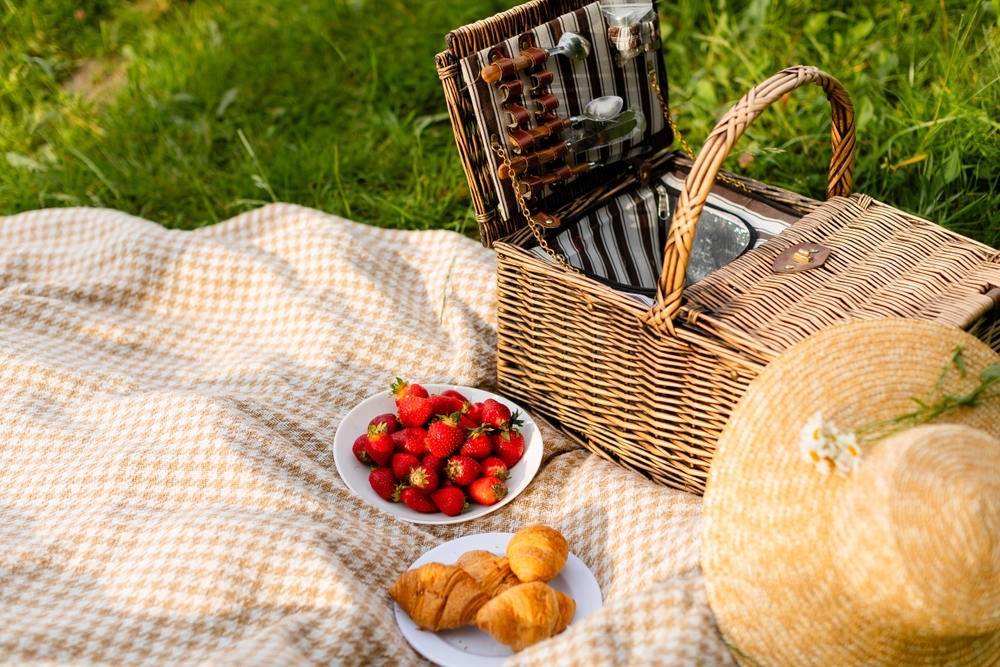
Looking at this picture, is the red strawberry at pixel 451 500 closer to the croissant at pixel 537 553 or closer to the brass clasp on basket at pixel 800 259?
the croissant at pixel 537 553

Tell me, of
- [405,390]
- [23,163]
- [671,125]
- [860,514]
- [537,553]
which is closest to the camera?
[860,514]

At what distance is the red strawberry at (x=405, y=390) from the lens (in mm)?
1768

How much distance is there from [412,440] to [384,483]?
0.10 m

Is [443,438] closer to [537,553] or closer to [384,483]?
[384,483]

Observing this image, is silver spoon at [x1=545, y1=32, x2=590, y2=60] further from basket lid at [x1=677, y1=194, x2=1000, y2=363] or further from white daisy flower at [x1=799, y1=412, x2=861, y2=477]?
white daisy flower at [x1=799, y1=412, x2=861, y2=477]

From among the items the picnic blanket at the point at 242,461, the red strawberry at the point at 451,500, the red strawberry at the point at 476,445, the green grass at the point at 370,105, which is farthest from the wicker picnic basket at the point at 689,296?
the green grass at the point at 370,105

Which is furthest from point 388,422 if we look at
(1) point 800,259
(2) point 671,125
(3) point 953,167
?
(3) point 953,167

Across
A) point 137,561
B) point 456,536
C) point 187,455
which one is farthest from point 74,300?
point 456,536

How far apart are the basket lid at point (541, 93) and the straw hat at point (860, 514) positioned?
737 mm

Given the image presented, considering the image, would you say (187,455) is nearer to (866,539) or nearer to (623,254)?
(623,254)

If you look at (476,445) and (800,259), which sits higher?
(800,259)

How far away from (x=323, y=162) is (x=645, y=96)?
1.23 metres

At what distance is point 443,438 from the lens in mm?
1653

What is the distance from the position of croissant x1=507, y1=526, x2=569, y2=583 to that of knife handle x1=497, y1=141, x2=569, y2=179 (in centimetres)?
70
